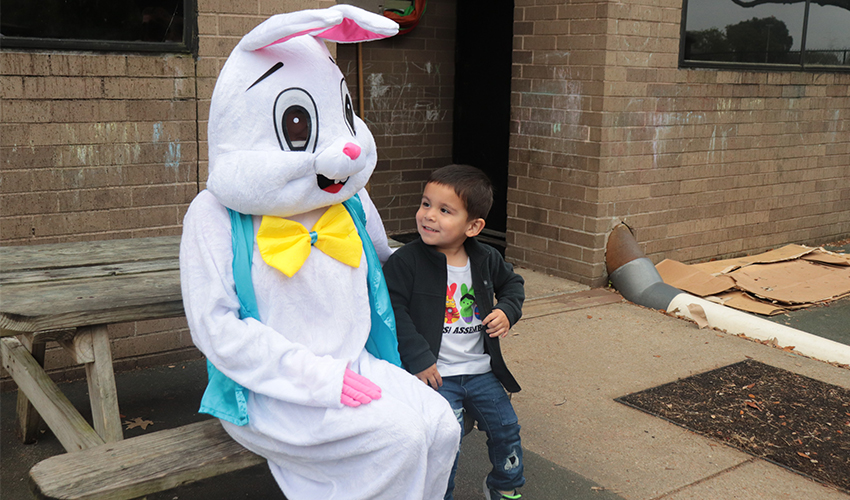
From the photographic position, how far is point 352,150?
8.02 ft

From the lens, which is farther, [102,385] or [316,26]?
[102,385]

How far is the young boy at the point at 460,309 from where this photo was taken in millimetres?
2822

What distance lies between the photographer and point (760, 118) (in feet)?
24.4

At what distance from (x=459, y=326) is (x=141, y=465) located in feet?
3.81

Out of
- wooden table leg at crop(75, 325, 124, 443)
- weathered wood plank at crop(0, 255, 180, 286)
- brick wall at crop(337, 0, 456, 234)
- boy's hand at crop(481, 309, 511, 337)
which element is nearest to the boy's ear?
boy's hand at crop(481, 309, 511, 337)

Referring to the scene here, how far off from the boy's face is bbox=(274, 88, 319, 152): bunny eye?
518 mm

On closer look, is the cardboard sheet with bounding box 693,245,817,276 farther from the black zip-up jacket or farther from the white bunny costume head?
the white bunny costume head

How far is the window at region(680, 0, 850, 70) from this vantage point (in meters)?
6.79

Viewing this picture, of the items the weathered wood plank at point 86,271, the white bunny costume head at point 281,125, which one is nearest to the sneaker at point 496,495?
the white bunny costume head at point 281,125

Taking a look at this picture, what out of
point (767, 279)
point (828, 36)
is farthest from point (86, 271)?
point (828, 36)

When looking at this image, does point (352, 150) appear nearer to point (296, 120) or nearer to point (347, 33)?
point (296, 120)

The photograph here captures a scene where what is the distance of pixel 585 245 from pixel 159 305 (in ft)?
13.4

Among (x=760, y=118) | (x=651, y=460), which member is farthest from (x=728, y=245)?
(x=651, y=460)

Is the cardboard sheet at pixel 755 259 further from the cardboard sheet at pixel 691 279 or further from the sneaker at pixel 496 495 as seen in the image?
the sneaker at pixel 496 495
